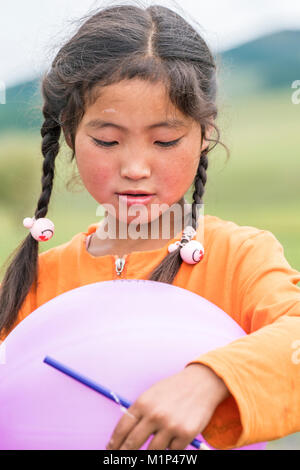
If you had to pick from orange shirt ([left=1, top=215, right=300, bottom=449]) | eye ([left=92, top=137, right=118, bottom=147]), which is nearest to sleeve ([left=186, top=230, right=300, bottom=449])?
orange shirt ([left=1, top=215, right=300, bottom=449])

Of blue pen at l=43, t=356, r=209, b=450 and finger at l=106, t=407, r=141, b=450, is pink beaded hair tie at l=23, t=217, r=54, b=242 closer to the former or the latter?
blue pen at l=43, t=356, r=209, b=450

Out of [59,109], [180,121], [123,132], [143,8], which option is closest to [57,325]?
[123,132]

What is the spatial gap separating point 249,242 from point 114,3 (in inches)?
33.3

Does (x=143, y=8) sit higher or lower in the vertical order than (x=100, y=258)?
higher

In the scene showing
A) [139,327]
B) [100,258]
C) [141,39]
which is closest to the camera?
[139,327]

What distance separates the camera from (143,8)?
6.18 ft

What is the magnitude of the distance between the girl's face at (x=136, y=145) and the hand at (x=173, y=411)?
2.05ft

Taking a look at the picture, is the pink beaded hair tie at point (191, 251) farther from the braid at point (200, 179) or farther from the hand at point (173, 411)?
the hand at point (173, 411)

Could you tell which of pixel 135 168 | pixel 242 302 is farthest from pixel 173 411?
pixel 135 168

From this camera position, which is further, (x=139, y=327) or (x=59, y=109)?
(x=59, y=109)

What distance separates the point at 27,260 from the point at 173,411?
0.99m

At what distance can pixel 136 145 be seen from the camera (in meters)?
1.58

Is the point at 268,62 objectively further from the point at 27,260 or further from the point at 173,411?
the point at 173,411

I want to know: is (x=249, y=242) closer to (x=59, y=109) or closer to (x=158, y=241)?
(x=158, y=241)
